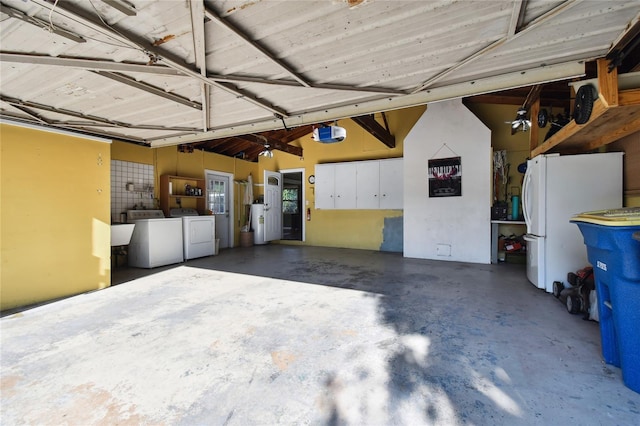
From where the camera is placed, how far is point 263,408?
1.53 m

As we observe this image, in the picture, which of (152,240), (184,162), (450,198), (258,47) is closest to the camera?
(258,47)

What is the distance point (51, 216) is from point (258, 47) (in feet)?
11.9

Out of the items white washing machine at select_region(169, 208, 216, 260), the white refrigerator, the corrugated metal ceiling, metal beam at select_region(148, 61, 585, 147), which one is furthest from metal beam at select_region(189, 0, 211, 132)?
the white refrigerator

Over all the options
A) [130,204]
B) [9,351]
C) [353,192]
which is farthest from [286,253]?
[9,351]

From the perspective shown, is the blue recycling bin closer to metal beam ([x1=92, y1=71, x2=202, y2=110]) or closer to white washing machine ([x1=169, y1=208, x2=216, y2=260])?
metal beam ([x1=92, y1=71, x2=202, y2=110])

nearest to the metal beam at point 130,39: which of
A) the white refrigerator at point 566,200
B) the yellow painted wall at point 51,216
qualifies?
the yellow painted wall at point 51,216

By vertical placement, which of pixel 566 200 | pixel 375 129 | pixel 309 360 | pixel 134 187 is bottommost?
pixel 309 360

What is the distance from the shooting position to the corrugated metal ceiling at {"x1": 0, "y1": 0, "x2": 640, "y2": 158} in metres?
1.52

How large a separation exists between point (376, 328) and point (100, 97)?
3.57 metres

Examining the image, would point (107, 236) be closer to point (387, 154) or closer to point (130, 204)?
point (130, 204)

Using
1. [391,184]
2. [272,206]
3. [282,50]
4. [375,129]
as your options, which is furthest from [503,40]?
[272,206]

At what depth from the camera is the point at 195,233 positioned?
6027 mm

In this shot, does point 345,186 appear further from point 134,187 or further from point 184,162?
point 134,187

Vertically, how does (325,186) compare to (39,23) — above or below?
below
